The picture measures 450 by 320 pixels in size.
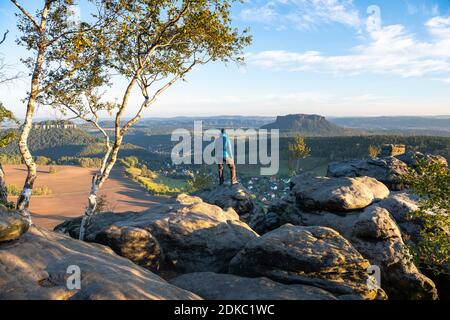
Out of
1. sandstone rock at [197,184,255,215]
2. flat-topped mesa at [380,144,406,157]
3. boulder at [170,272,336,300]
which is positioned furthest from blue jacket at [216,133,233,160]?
flat-topped mesa at [380,144,406,157]

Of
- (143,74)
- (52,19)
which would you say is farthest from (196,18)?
(52,19)

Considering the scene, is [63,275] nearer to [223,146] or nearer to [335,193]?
[223,146]

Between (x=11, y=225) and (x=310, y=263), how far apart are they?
11365 millimetres

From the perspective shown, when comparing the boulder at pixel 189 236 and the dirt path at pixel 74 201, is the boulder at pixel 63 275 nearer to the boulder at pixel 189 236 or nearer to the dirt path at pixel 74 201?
the boulder at pixel 189 236

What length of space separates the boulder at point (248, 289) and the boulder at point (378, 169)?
57.8 ft

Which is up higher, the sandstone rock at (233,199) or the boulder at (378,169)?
the boulder at (378,169)

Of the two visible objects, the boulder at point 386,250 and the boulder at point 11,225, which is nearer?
the boulder at point 11,225

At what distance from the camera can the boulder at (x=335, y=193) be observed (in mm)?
19078

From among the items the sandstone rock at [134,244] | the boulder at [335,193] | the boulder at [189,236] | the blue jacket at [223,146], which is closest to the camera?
the sandstone rock at [134,244]

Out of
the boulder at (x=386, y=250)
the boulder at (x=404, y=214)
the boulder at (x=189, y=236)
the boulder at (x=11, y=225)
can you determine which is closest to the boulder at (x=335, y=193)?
the boulder at (x=386, y=250)

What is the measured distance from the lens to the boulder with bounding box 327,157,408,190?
25422 mm

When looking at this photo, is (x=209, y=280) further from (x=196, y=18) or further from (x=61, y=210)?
(x=61, y=210)

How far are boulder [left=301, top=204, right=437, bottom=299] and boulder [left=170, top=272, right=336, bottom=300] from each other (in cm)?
551
